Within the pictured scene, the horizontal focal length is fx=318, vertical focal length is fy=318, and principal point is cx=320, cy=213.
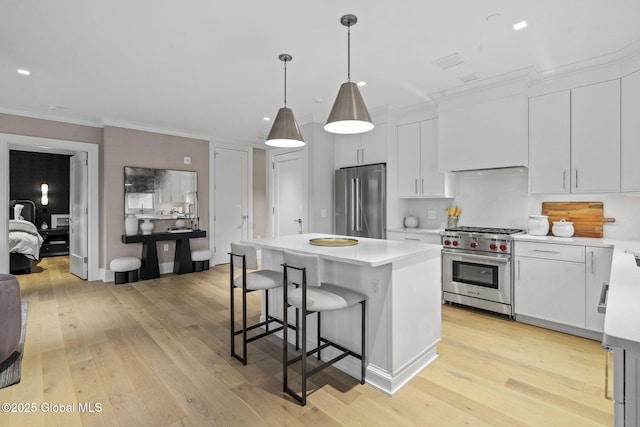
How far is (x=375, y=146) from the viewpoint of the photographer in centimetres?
465

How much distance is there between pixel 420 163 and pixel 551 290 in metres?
2.13

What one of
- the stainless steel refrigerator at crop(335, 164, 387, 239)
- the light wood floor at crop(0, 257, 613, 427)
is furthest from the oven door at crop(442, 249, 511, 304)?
the stainless steel refrigerator at crop(335, 164, 387, 239)

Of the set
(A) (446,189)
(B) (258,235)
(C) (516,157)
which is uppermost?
(C) (516,157)

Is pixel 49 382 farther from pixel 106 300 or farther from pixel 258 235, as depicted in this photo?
pixel 258 235

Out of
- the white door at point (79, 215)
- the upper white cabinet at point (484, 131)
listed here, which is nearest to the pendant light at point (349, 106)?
the upper white cabinet at point (484, 131)

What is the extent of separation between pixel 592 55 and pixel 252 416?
403 cm

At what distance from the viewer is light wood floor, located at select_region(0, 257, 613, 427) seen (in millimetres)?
1876

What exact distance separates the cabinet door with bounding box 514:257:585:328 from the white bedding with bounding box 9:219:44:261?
772cm

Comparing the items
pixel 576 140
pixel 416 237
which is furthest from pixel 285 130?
pixel 576 140

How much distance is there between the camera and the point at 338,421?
1.84 metres

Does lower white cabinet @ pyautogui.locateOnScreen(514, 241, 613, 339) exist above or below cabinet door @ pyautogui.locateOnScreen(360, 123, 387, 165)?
below

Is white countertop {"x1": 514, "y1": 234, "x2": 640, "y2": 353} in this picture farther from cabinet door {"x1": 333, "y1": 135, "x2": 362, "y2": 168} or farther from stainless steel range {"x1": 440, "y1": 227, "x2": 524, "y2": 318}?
cabinet door {"x1": 333, "y1": 135, "x2": 362, "y2": 168}

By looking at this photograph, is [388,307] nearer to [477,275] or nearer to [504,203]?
[477,275]

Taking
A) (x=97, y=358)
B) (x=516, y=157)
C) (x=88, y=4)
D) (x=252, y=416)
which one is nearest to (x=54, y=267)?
(x=97, y=358)
